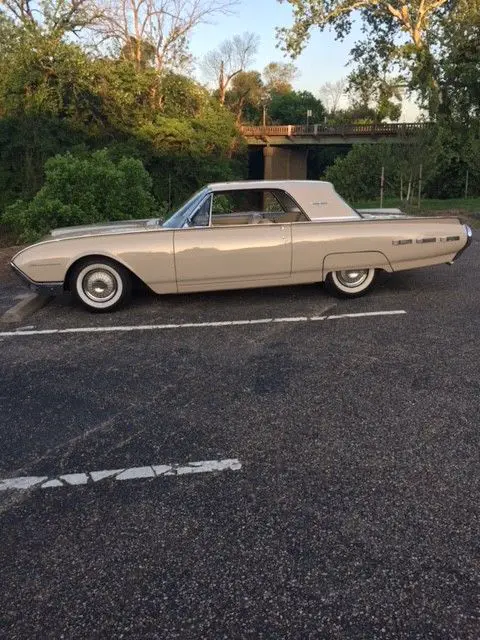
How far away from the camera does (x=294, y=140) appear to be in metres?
50.3

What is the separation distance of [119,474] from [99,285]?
3.41m

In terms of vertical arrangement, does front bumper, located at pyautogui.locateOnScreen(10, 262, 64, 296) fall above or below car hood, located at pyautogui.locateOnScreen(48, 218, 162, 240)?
below

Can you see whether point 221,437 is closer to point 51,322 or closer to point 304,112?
point 51,322

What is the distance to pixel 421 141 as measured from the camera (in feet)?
59.1

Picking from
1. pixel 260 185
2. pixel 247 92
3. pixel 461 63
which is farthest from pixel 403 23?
pixel 260 185

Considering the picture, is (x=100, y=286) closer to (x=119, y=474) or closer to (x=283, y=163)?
(x=119, y=474)

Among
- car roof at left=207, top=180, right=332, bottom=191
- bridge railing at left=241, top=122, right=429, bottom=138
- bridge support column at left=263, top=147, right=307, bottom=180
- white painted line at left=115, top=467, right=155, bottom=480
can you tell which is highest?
bridge railing at left=241, top=122, right=429, bottom=138

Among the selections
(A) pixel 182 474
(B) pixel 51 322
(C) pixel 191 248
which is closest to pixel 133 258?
(C) pixel 191 248

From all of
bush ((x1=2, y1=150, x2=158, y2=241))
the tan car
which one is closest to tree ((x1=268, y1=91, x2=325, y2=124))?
bush ((x1=2, y1=150, x2=158, y2=241))

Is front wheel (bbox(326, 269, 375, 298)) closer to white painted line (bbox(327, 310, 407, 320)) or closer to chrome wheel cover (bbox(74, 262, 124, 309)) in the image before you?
white painted line (bbox(327, 310, 407, 320))

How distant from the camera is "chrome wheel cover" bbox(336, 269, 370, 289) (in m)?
6.34

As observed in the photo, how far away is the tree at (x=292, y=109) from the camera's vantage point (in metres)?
72.6

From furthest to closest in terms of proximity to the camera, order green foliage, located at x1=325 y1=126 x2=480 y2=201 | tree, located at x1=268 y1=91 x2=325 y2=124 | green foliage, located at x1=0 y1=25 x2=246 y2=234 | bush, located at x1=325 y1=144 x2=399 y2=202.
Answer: tree, located at x1=268 y1=91 x2=325 y2=124
bush, located at x1=325 y1=144 x2=399 y2=202
green foliage, located at x1=0 y1=25 x2=246 y2=234
green foliage, located at x1=325 y1=126 x2=480 y2=201

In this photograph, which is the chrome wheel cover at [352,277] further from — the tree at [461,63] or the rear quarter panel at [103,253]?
the tree at [461,63]
